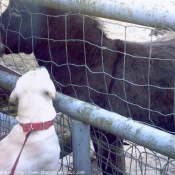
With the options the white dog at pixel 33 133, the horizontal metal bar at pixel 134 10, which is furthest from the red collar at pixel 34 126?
the horizontal metal bar at pixel 134 10

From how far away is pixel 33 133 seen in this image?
262cm

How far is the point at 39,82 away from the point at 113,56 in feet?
2.93

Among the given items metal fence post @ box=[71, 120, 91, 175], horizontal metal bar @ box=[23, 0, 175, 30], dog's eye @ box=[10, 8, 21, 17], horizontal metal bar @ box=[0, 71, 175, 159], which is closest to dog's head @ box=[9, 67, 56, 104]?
horizontal metal bar @ box=[0, 71, 175, 159]

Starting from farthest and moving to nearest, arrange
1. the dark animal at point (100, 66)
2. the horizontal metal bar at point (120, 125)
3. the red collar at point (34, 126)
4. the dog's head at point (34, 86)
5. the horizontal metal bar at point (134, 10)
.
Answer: the dark animal at point (100, 66), the dog's head at point (34, 86), the red collar at point (34, 126), the horizontal metal bar at point (120, 125), the horizontal metal bar at point (134, 10)

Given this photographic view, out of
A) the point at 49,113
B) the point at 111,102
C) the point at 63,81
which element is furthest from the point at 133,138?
the point at 63,81

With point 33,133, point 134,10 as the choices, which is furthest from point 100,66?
point 134,10

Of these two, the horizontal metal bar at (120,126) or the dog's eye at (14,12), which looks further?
the dog's eye at (14,12)

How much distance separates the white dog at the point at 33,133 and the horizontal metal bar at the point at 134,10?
565 mm

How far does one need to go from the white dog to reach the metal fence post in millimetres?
122

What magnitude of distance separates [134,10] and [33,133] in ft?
3.19

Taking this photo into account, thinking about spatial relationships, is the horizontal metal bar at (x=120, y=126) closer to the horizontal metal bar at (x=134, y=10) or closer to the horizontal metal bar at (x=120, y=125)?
the horizontal metal bar at (x=120, y=125)

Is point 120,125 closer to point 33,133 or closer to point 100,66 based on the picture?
point 33,133

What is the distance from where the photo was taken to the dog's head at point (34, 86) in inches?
105

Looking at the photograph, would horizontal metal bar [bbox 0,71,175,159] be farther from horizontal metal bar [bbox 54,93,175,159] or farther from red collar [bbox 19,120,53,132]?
red collar [bbox 19,120,53,132]
